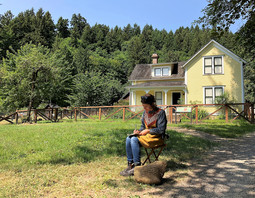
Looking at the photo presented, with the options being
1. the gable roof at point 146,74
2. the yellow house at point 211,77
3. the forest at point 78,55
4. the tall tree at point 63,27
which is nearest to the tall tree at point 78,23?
the forest at point 78,55

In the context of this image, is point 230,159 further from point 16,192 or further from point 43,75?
point 43,75

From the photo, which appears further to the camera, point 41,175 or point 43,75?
point 43,75

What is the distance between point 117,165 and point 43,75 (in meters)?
15.2

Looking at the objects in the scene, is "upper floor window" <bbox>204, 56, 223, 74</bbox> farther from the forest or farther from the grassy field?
the grassy field

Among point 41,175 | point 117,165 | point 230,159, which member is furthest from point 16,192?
point 230,159

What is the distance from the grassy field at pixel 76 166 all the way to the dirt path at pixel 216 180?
10.1 inches

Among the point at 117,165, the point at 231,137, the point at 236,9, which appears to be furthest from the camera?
the point at 231,137

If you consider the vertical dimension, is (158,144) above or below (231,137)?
above

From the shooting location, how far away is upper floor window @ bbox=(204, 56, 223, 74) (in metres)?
19.9

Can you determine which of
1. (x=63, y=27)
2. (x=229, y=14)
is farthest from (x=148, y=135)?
(x=63, y=27)

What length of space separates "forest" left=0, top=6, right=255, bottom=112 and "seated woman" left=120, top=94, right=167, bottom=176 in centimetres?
512

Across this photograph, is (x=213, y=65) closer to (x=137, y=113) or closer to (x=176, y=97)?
(x=176, y=97)

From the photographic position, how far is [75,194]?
117 inches

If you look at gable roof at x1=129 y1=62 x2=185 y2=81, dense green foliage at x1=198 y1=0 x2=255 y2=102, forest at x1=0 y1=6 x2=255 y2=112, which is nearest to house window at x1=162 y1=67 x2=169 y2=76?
gable roof at x1=129 y1=62 x2=185 y2=81
